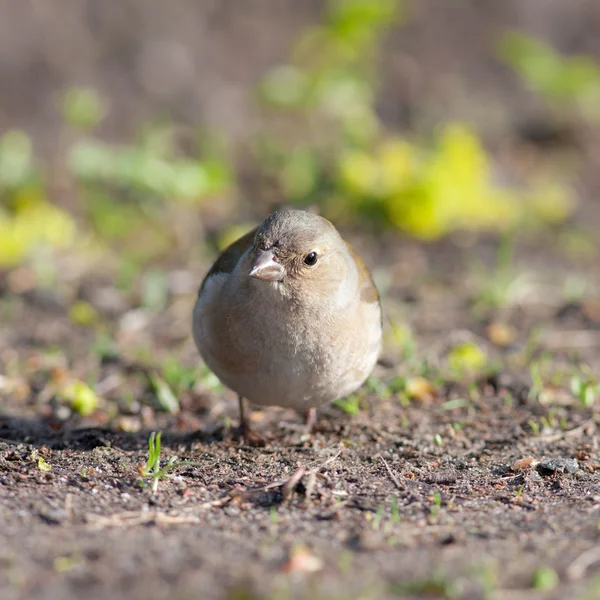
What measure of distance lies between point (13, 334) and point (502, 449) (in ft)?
10.5

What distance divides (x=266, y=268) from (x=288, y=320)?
0.27 meters

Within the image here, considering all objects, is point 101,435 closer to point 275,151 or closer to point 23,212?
point 23,212

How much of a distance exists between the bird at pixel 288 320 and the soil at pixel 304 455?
0.36 meters

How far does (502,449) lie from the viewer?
4844 mm

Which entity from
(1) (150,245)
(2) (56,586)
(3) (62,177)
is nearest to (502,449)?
(2) (56,586)

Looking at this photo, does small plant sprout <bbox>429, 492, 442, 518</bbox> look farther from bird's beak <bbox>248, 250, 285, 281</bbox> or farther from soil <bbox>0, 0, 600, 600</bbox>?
bird's beak <bbox>248, 250, 285, 281</bbox>

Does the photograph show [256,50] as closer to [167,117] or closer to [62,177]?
[167,117]

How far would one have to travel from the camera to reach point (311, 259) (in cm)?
454

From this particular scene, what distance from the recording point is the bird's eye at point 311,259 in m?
4.51

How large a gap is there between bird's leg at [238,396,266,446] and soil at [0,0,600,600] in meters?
0.08

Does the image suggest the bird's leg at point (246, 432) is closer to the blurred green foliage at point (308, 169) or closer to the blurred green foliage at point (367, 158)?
the blurred green foliage at point (308, 169)

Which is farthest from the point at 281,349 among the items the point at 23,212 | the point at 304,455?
the point at 23,212

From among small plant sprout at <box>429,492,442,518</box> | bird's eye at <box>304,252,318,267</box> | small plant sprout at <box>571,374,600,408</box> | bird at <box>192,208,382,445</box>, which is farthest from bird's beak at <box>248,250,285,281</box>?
small plant sprout at <box>571,374,600,408</box>

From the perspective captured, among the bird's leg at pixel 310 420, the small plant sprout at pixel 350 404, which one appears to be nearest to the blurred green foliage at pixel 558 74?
the small plant sprout at pixel 350 404
